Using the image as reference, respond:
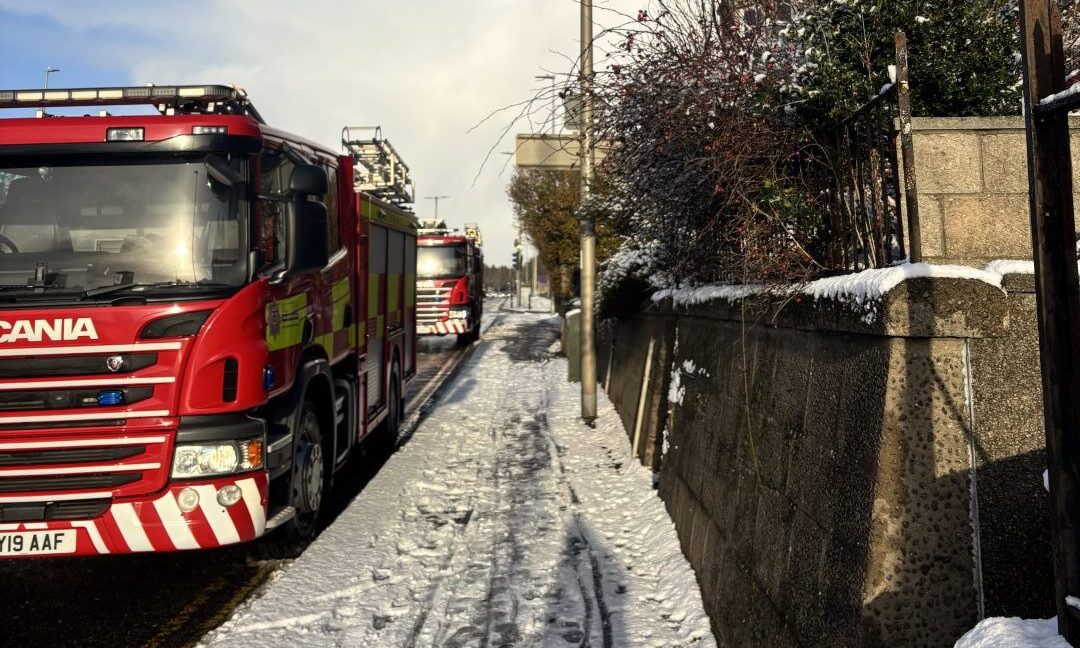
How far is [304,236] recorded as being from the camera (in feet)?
15.2

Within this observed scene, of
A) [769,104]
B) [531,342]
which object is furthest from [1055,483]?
[531,342]

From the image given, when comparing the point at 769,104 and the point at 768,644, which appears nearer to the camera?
the point at 768,644

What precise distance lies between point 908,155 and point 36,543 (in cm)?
475

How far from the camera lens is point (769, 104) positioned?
406 cm

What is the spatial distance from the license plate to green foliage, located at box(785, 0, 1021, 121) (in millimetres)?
4738

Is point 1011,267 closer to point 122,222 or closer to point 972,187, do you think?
point 972,187

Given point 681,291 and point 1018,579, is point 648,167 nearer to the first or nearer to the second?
point 681,291

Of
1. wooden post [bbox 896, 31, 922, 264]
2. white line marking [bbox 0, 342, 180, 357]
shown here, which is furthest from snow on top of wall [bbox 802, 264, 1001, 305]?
white line marking [bbox 0, 342, 180, 357]

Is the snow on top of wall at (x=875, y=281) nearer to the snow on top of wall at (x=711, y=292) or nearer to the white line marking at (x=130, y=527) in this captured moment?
the snow on top of wall at (x=711, y=292)

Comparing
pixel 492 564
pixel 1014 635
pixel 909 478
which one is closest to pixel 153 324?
pixel 492 564

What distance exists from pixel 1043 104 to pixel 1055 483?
0.96 meters

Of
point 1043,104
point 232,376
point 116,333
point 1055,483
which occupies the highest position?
point 1043,104

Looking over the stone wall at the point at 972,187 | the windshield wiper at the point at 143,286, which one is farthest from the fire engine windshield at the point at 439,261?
the stone wall at the point at 972,187

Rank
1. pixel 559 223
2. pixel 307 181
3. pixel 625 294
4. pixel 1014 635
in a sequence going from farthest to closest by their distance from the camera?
pixel 559 223
pixel 625 294
pixel 307 181
pixel 1014 635
